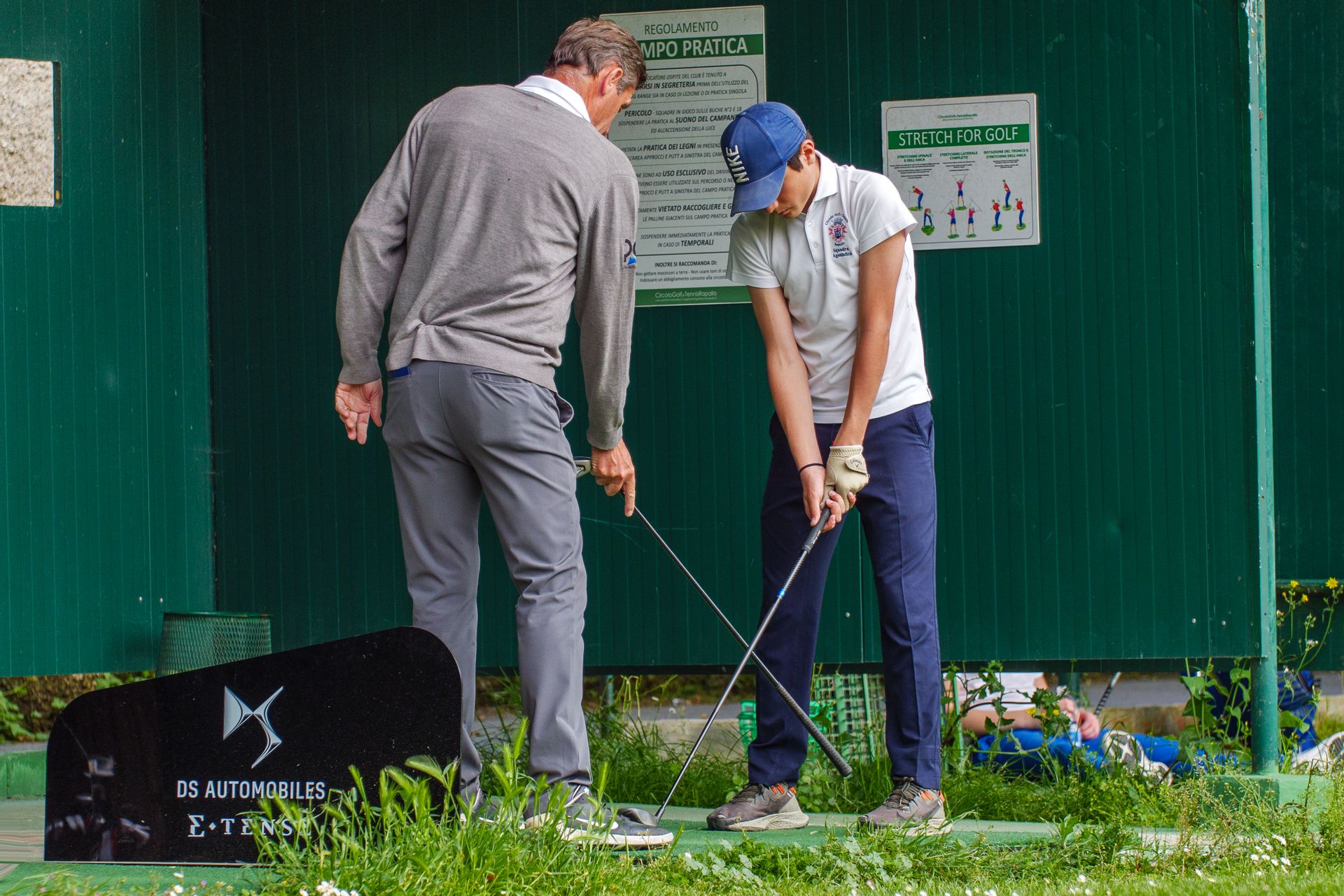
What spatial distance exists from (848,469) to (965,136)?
1554 millimetres

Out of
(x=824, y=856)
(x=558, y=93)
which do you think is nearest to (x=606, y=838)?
(x=824, y=856)

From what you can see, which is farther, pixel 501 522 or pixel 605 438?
pixel 605 438

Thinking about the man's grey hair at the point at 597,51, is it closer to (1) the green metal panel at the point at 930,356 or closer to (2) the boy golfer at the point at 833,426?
(2) the boy golfer at the point at 833,426

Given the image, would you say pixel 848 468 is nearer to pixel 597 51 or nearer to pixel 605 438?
pixel 605 438

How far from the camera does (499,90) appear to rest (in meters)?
3.50

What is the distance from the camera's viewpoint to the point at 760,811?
3906 millimetres

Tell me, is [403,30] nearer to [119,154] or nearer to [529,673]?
[119,154]

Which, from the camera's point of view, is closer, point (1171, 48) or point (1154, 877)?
point (1154, 877)

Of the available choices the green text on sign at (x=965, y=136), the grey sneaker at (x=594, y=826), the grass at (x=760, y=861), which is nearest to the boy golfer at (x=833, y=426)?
the grass at (x=760, y=861)

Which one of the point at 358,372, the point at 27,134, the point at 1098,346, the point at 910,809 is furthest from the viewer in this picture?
the point at 1098,346

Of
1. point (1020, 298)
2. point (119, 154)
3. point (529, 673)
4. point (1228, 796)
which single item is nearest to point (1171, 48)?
point (1020, 298)

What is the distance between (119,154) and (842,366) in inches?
101

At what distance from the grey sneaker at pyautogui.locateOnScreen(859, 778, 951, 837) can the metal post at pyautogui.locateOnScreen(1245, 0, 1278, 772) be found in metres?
1.38

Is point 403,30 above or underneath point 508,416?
above
